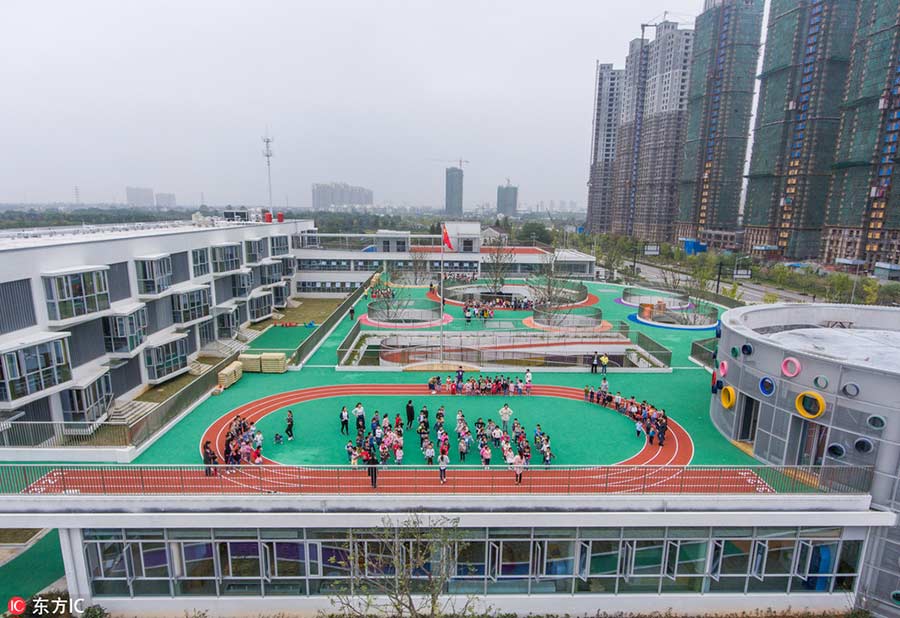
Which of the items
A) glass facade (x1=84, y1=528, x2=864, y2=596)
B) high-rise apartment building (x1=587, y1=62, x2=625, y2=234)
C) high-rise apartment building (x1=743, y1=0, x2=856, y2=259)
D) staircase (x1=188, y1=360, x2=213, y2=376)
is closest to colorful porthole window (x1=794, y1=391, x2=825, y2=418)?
glass facade (x1=84, y1=528, x2=864, y2=596)

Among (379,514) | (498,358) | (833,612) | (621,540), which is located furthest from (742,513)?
(498,358)

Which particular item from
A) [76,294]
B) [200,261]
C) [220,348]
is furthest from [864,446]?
[200,261]

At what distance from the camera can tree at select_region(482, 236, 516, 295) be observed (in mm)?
56091

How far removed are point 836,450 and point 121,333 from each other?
1293 inches

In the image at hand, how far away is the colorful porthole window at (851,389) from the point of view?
15.4 meters

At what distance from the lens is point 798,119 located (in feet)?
311

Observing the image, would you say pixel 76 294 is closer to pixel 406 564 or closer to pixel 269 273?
pixel 406 564

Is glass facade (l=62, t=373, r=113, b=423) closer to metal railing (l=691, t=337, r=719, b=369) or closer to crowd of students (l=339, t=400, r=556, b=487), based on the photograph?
crowd of students (l=339, t=400, r=556, b=487)

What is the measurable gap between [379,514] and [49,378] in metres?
17.7

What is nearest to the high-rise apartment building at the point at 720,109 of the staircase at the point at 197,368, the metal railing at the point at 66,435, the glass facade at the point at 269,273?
the glass facade at the point at 269,273

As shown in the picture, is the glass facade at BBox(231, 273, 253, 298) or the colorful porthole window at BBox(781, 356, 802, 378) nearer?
the colorful porthole window at BBox(781, 356, 802, 378)

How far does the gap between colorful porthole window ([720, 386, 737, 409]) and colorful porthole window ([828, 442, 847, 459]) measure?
384 cm

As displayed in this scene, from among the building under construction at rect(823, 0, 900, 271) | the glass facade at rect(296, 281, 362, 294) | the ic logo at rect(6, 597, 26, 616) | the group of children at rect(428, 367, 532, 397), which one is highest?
the building under construction at rect(823, 0, 900, 271)

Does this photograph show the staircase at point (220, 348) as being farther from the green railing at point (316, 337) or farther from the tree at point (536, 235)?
the tree at point (536, 235)
